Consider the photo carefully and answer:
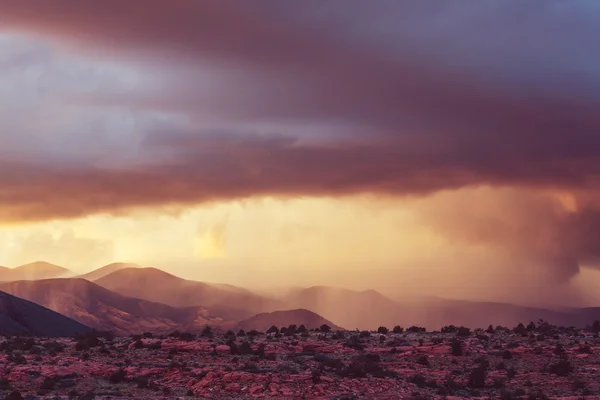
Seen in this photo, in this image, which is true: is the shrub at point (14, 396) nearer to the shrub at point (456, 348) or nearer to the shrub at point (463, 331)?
the shrub at point (456, 348)

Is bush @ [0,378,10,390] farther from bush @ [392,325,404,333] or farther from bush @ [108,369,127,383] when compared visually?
bush @ [392,325,404,333]

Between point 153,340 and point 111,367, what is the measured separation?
11939mm

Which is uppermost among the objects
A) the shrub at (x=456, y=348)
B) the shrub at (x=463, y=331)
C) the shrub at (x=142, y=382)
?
the shrub at (x=463, y=331)

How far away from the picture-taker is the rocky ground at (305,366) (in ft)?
201

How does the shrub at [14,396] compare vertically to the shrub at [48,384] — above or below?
below

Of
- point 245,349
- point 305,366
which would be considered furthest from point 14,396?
point 305,366

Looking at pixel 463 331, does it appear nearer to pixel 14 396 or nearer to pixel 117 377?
pixel 117 377

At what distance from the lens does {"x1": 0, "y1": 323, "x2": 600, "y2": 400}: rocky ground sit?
61.2 metres

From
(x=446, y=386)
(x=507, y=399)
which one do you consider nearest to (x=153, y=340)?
(x=446, y=386)

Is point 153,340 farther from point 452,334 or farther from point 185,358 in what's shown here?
point 452,334

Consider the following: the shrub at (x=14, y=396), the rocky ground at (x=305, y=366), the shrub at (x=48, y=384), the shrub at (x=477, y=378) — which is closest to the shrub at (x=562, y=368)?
the rocky ground at (x=305, y=366)

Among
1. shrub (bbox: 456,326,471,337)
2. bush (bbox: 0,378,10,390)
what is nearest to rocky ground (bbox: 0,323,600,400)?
bush (bbox: 0,378,10,390)

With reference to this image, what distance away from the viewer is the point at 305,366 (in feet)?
221

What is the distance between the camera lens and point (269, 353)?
72.6 meters
